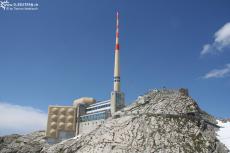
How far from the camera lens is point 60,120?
159 m

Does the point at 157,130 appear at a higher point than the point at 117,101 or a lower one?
lower

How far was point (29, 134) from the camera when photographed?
169 metres

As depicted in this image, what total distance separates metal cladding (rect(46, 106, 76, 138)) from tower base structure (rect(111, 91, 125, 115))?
26075 mm

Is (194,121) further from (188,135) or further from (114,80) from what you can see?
(114,80)

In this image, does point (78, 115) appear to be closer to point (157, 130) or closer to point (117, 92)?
point (117, 92)

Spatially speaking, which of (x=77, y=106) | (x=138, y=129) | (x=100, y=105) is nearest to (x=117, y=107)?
(x=100, y=105)

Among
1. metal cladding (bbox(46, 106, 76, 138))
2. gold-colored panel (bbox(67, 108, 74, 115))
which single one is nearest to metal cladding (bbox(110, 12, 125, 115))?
gold-colored panel (bbox(67, 108, 74, 115))

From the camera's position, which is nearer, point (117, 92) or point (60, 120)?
point (117, 92)

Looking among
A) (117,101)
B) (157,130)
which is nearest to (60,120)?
(117,101)

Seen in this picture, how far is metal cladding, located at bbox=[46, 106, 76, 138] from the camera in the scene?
156250mm

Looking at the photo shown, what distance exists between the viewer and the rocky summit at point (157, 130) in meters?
82.2

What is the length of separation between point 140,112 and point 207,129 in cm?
2143

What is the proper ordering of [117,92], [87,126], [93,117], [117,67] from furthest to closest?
[117,67] < [87,126] < [93,117] < [117,92]

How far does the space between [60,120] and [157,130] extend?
8237 cm
